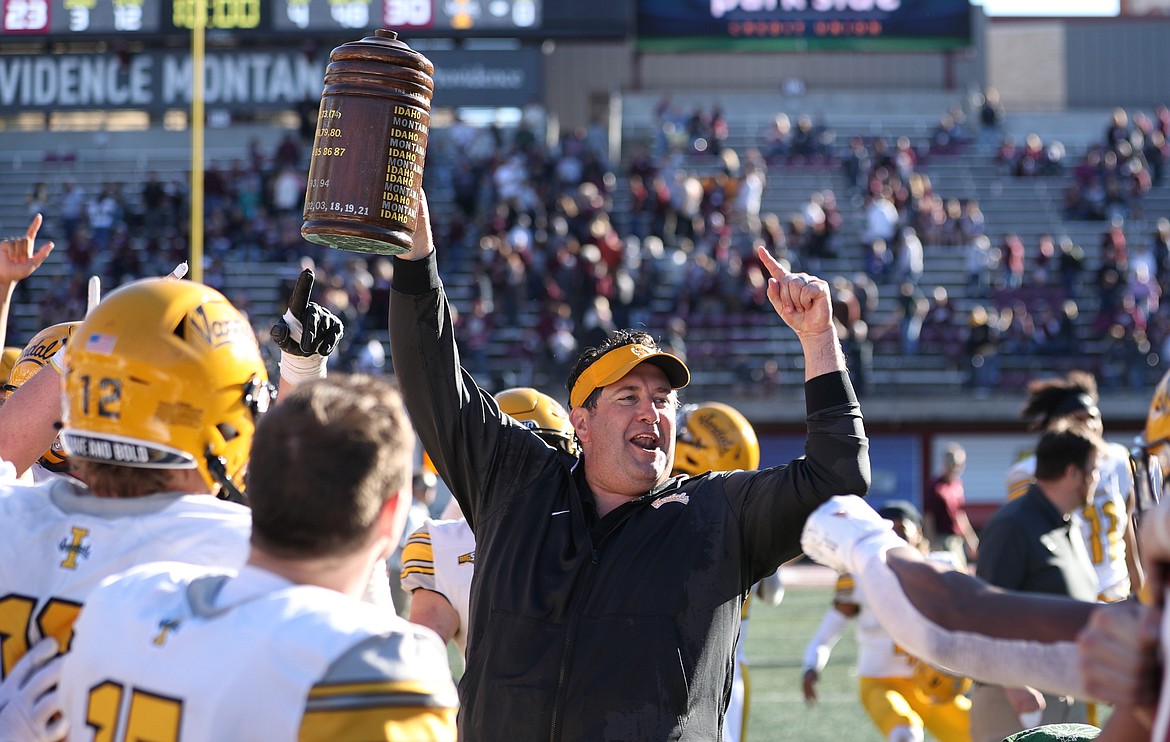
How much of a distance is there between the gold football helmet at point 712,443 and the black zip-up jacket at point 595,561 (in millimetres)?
2265

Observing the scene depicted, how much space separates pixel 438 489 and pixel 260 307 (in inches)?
402

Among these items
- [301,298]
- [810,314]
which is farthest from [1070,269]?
[301,298]

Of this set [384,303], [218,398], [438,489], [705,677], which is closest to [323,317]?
[218,398]

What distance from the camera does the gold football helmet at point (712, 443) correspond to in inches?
234

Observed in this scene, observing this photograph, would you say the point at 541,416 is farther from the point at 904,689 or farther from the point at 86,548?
the point at 904,689

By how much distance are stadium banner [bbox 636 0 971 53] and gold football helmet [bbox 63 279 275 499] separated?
24.4m

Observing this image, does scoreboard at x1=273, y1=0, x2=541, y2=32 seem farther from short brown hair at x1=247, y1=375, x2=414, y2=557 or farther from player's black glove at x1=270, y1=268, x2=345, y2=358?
short brown hair at x1=247, y1=375, x2=414, y2=557

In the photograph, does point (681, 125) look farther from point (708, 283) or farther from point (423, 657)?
point (423, 657)

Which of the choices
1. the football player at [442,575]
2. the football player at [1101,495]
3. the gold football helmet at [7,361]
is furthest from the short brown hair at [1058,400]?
the gold football helmet at [7,361]

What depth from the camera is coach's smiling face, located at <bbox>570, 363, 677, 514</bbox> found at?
364cm

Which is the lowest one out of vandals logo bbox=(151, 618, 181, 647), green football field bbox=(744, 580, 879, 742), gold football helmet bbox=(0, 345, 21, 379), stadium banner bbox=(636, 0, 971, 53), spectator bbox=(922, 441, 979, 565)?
green football field bbox=(744, 580, 879, 742)

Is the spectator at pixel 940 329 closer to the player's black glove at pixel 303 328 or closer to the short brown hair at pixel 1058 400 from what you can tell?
the short brown hair at pixel 1058 400

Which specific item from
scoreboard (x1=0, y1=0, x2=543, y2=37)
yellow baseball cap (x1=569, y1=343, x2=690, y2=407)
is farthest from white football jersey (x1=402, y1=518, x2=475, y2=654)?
scoreboard (x1=0, y1=0, x2=543, y2=37)

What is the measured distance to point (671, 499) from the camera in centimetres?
353
